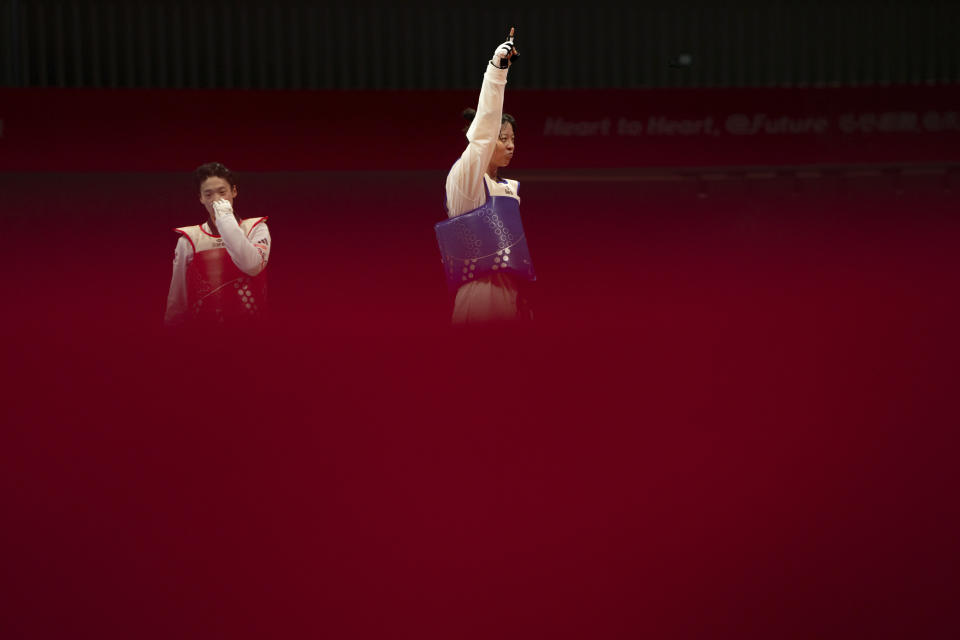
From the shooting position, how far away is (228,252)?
2.11 metres

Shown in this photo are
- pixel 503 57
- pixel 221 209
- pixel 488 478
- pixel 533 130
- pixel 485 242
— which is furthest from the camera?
pixel 533 130

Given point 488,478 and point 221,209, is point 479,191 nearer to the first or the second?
point 221,209

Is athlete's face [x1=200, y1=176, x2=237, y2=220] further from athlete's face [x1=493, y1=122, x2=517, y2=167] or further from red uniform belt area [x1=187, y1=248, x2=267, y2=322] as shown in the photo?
athlete's face [x1=493, y1=122, x2=517, y2=167]

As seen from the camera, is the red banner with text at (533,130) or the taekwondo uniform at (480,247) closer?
the taekwondo uniform at (480,247)

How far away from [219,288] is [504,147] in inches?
29.2

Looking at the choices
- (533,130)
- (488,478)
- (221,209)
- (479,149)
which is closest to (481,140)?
(479,149)

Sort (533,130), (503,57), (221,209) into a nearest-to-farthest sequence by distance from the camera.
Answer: (503,57) → (221,209) → (533,130)

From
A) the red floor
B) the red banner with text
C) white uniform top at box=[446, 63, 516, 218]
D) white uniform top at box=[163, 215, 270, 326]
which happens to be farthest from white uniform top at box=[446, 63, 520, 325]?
the red banner with text

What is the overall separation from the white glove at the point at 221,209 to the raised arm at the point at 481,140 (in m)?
0.54

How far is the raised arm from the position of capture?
1.77 m

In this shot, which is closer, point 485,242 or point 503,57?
point 503,57

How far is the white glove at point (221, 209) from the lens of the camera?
2070 mm

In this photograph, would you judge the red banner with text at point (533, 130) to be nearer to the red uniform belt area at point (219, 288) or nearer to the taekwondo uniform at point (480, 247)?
the red uniform belt area at point (219, 288)

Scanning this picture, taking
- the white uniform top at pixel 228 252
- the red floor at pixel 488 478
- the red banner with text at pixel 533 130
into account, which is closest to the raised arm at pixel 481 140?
the white uniform top at pixel 228 252
